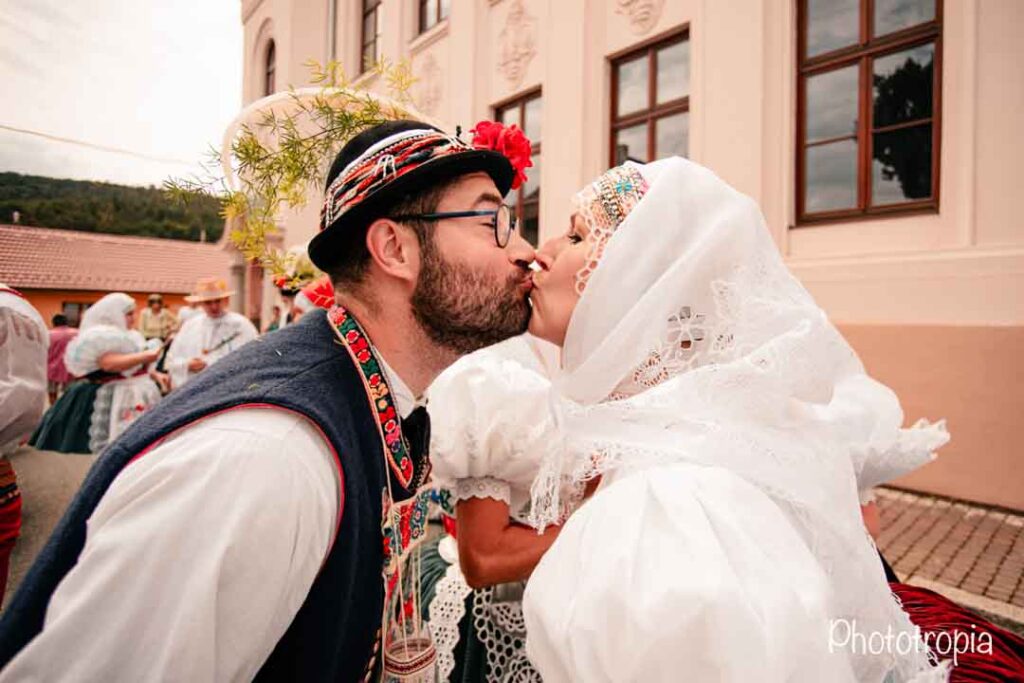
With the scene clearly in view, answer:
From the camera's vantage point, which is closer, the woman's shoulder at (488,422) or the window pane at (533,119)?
the woman's shoulder at (488,422)

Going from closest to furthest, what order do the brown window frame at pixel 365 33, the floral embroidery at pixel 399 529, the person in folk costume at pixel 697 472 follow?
the person in folk costume at pixel 697 472 → the floral embroidery at pixel 399 529 → the brown window frame at pixel 365 33

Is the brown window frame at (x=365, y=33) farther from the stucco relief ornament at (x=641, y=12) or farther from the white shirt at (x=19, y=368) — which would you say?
the white shirt at (x=19, y=368)

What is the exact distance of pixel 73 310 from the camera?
5.83 feet

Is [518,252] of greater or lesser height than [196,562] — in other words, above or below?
above

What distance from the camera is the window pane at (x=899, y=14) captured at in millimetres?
4906

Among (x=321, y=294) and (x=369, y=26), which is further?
(x=369, y=26)

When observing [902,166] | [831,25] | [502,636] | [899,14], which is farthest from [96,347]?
[899,14]

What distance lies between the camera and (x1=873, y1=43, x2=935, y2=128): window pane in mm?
4926

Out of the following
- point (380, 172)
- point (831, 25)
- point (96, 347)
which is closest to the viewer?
point (380, 172)

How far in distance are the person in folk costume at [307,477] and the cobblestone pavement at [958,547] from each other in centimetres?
361

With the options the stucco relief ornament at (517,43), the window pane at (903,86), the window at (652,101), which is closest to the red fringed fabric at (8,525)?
the window at (652,101)

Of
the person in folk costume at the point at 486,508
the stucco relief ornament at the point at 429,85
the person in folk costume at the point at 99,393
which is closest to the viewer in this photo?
the person in folk costume at the point at 486,508

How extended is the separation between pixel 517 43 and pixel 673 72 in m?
2.58

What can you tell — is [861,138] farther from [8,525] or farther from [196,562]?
[8,525]
